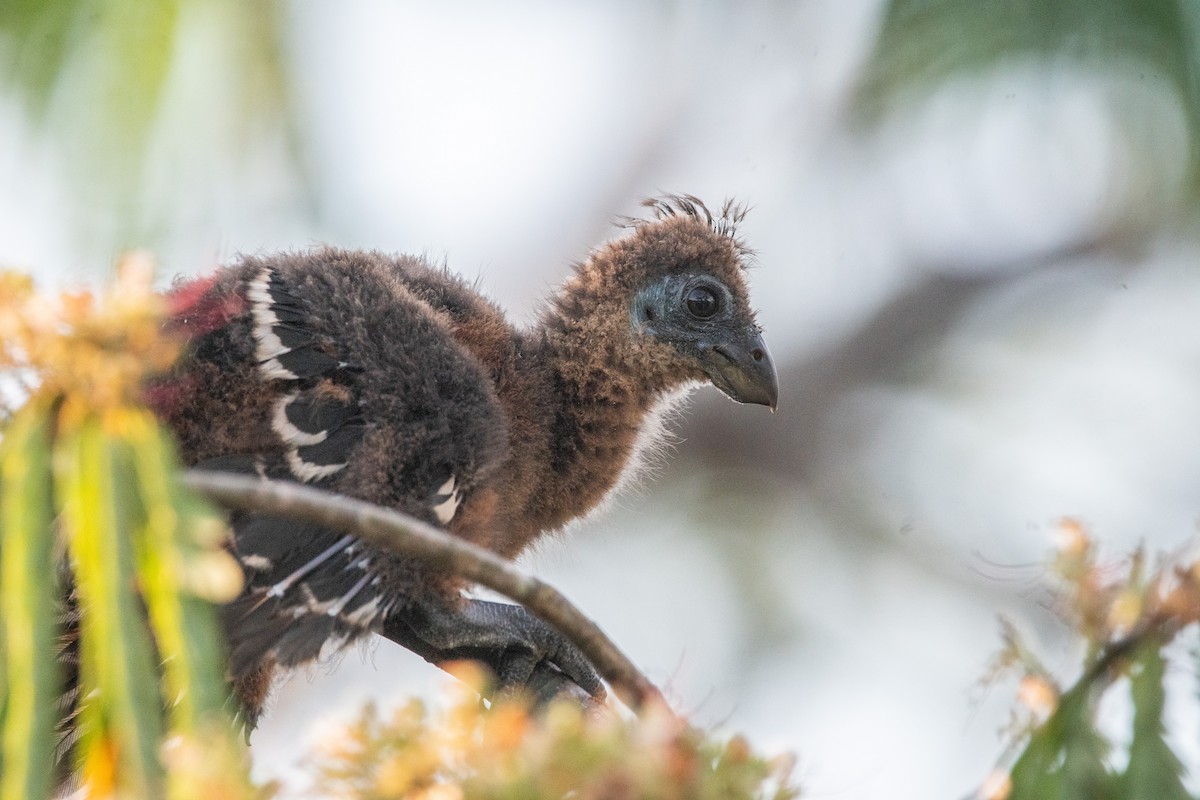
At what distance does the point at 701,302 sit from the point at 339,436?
51.5 inches

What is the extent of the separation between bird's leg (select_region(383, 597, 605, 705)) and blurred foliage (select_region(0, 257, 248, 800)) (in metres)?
1.36

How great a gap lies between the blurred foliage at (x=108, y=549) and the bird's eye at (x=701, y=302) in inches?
96.6

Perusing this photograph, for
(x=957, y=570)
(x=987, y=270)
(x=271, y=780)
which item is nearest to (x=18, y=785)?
(x=271, y=780)

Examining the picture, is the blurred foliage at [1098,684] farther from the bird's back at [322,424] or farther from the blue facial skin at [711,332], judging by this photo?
the blue facial skin at [711,332]

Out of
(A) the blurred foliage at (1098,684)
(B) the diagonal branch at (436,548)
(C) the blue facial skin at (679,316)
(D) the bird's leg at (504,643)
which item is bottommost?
(A) the blurred foliage at (1098,684)

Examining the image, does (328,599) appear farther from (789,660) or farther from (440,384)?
(789,660)

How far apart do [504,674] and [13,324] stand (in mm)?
1591

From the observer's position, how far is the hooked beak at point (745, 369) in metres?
3.68

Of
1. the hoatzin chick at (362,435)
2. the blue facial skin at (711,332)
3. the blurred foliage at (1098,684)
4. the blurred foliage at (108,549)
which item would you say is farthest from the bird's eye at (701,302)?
the blurred foliage at (108,549)

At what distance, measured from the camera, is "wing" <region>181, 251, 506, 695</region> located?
A: 2639 millimetres

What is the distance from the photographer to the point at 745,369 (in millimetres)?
3713

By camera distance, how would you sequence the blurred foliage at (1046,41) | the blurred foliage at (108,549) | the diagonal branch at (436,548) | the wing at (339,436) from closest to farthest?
the blurred foliage at (108,549)
the diagonal branch at (436,548)
the wing at (339,436)
the blurred foliage at (1046,41)

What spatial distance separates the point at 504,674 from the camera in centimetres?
273

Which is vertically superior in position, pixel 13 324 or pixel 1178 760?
pixel 13 324
